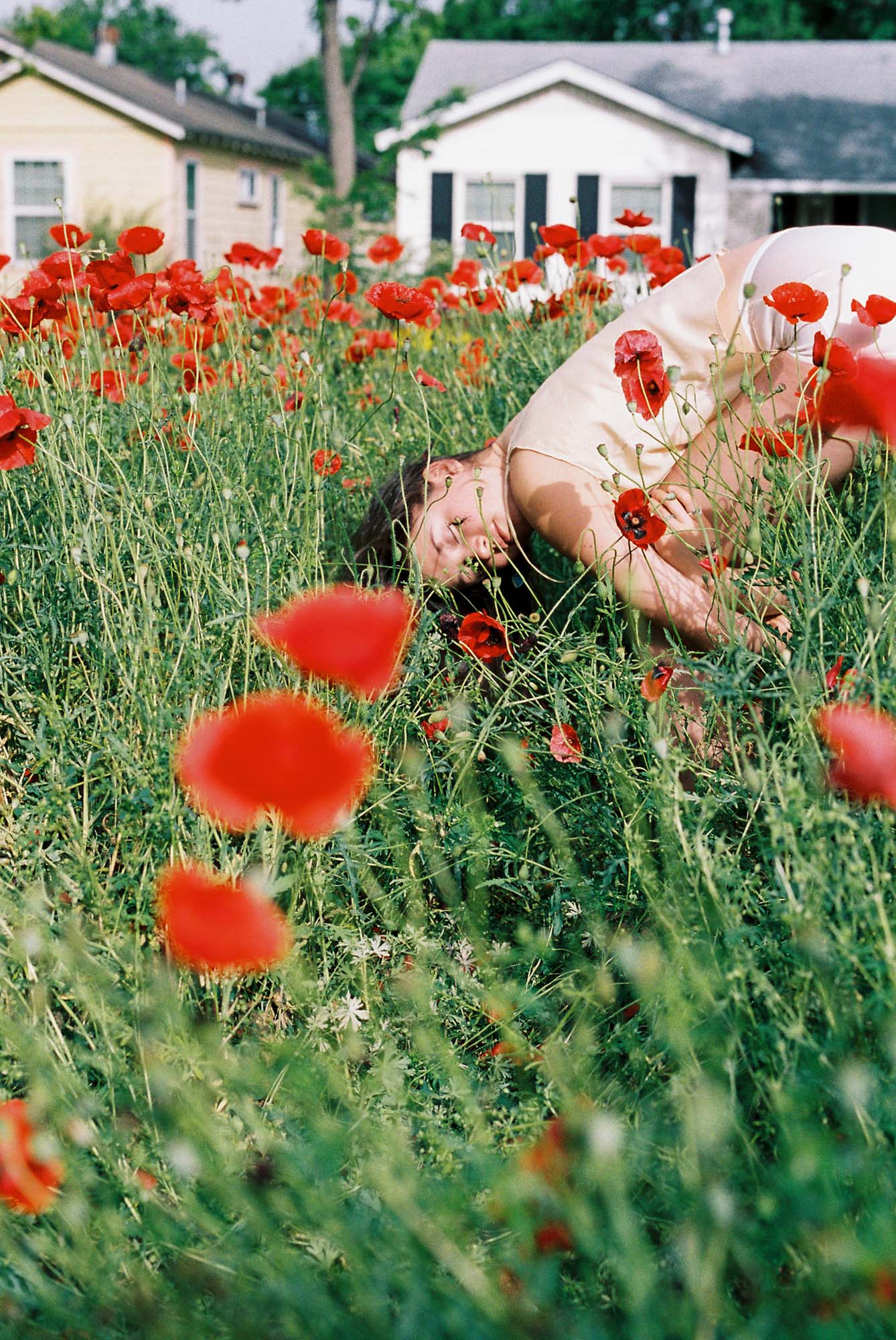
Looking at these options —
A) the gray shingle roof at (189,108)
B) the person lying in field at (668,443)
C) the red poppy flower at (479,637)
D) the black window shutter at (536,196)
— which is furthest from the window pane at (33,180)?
the red poppy flower at (479,637)

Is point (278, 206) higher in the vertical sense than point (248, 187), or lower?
lower

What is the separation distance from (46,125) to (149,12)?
36.0m

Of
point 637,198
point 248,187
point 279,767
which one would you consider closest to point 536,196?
point 637,198

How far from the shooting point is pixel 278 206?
23922mm

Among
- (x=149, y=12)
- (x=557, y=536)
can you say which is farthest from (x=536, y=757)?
(x=149, y=12)

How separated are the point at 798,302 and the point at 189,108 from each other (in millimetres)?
22878

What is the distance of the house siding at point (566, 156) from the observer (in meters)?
18.1

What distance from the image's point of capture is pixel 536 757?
2.22 metres

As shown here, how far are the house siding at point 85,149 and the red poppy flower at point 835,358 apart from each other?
19203 millimetres

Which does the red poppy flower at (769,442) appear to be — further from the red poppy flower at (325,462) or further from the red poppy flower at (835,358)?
the red poppy flower at (325,462)

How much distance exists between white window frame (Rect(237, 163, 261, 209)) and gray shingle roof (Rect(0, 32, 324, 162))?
0.28m

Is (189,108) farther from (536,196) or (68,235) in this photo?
(68,235)

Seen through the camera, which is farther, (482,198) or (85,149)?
(85,149)

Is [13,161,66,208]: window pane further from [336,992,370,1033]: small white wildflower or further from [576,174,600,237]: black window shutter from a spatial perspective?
[336,992,370,1033]: small white wildflower
